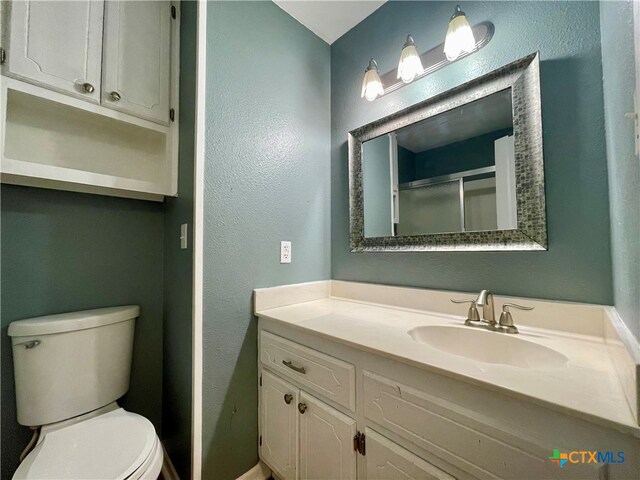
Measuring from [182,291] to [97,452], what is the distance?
57 centimetres

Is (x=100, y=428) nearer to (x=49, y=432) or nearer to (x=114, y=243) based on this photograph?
(x=49, y=432)

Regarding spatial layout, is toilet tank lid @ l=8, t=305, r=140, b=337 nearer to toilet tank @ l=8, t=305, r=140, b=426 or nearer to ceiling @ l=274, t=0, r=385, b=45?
toilet tank @ l=8, t=305, r=140, b=426

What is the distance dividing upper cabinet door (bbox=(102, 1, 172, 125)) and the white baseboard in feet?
5.56

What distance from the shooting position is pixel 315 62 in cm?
158

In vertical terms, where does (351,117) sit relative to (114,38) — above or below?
below

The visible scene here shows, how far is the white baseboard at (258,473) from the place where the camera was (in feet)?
3.79

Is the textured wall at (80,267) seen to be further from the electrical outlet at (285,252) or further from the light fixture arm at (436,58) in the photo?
the light fixture arm at (436,58)

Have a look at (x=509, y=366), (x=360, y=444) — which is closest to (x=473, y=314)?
(x=509, y=366)

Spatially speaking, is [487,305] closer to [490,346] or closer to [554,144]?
[490,346]

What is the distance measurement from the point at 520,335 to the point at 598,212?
47cm

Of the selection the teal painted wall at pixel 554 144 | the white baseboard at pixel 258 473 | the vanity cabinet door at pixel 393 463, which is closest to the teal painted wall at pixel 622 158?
the teal painted wall at pixel 554 144

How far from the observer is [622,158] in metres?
0.63

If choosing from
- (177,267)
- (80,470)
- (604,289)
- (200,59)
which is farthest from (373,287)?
(200,59)

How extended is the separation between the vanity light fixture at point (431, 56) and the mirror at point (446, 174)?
22cm
